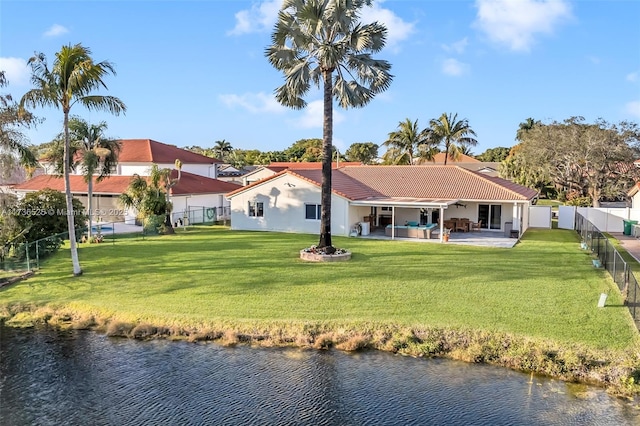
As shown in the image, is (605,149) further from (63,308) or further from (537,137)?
(63,308)

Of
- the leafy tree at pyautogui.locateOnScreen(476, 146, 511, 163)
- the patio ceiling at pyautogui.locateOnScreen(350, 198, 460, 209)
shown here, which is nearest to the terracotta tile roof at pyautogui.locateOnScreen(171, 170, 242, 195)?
the patio ceiling at pyautogui.locateOnScreen(350, 198, 460, 209)

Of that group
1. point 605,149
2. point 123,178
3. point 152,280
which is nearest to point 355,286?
point 152,280

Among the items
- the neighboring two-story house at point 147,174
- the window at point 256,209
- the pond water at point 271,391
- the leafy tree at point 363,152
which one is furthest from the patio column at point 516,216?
the leafy tree at point 363,152

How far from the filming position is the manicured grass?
45.9 ft

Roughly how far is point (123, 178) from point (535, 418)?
4137 centimetres

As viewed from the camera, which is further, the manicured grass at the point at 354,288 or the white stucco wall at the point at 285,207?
the white stucco wall at the point at 285,207

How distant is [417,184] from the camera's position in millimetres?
34062

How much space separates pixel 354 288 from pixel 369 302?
1.66m

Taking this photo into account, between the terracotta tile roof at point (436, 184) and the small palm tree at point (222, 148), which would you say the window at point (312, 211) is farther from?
the small palm tree at point (222, 148)

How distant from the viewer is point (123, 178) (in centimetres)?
4409

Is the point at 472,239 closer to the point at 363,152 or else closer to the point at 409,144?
the point at 409,144

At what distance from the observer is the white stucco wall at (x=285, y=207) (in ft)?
98.6

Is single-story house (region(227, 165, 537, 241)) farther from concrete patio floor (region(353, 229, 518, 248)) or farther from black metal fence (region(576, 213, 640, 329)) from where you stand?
black metal fence (region(576, 213, 640, 329))

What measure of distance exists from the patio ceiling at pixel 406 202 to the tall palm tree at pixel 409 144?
25903 millimetres
